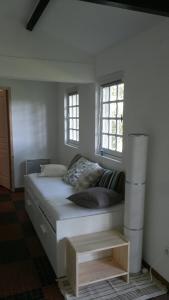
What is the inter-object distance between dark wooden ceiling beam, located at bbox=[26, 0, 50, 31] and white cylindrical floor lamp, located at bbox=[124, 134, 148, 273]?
157 cm

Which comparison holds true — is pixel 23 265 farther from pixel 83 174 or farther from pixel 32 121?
pixel 32 121

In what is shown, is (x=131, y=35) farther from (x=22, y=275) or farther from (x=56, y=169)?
(x=22, y=275)

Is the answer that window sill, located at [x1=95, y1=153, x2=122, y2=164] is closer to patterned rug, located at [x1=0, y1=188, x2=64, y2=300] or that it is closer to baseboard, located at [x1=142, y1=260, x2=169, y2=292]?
baseboard, located at [x1=142, y1=260, x2=169, y2=292]

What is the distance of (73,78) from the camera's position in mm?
3316

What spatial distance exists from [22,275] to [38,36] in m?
2.71

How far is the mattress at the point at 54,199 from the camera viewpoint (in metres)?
2.41

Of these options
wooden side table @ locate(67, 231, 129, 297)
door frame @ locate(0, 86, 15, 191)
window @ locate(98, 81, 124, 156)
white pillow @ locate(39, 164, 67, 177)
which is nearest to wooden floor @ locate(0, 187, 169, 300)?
wooden side table @ locate(67, 231, 129, 297)

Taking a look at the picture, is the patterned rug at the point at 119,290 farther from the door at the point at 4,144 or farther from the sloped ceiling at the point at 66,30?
the door at the point at 4,144

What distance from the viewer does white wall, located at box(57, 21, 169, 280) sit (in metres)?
2.22

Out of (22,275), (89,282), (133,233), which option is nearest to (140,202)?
(133,233)

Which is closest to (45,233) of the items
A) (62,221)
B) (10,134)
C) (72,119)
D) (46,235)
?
(46,235)

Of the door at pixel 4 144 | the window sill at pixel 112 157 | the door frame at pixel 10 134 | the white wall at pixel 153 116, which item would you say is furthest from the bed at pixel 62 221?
the door at pixel 4 144

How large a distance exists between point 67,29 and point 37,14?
1.29 ft

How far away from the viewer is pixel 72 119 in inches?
181
